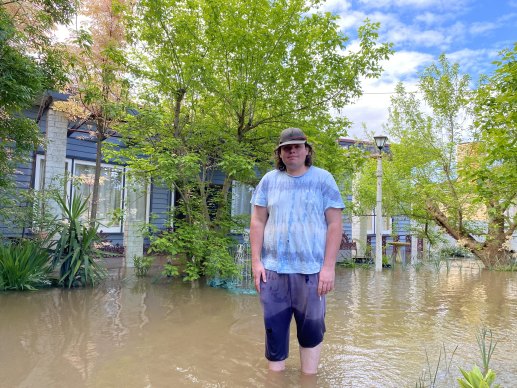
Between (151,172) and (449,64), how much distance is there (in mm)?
9373

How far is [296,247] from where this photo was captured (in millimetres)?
2689

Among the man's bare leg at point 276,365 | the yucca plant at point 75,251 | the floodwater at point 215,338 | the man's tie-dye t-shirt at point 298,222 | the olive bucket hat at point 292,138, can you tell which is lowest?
the floodwater at point 215,338

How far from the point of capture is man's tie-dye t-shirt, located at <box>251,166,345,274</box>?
269 cm

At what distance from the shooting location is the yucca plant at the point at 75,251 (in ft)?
21.5

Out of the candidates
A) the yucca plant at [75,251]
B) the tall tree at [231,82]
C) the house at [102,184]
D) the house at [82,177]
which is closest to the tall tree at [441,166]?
the house at [102,184]

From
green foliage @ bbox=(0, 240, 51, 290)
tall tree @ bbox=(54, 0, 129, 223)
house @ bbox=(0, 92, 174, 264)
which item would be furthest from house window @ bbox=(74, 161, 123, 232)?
green foliage @ bbox=(0, 240, 51, 290)

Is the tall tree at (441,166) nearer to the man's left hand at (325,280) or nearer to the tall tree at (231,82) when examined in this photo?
the tall tree at (231,82)

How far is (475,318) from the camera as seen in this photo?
520cm

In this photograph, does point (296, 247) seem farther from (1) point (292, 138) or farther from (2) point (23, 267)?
(2) point (23, 267)

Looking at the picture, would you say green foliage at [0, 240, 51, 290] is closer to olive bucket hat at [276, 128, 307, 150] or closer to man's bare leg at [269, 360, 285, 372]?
man's bare leg at [269, 360, 285, 372]

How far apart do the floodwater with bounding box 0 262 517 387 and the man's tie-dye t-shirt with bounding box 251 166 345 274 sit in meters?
0.89

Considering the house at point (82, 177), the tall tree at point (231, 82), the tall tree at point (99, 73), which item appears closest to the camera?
the tall tree at point (231, 82)

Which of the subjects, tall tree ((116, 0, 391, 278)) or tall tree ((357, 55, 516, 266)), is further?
tall tree ((357, 55, 516, 266))

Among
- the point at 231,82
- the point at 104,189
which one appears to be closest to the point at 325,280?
the point at 231,82
